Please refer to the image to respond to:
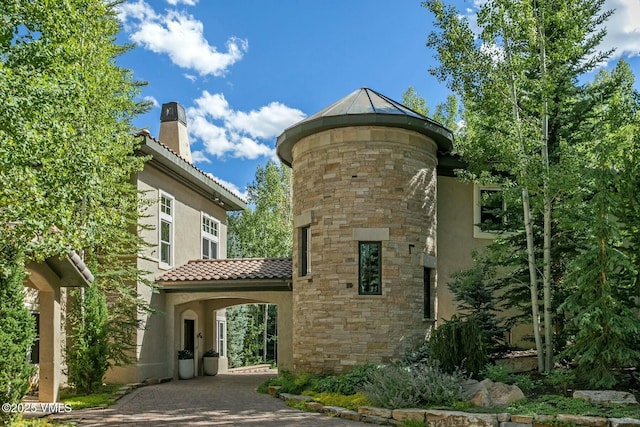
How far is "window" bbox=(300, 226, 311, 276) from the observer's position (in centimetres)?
1516

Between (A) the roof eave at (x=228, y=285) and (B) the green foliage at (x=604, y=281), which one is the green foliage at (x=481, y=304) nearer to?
(B) the green foliage at (x=604, y=281)

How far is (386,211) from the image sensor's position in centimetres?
1432

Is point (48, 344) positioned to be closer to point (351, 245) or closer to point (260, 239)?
point (351, 245)

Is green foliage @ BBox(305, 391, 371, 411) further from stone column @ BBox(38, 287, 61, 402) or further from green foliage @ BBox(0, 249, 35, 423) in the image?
green foliage @ BBox(0, 249, 35, 423)

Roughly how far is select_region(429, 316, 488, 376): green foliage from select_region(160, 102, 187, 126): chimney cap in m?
14.2

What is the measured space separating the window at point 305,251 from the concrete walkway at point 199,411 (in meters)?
3.10

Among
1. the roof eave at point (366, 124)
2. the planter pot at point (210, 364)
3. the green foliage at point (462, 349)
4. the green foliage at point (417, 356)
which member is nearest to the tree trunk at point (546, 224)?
the green foliage at point (462, 349)

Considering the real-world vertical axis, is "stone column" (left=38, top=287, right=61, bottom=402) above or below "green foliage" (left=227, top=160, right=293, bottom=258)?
below

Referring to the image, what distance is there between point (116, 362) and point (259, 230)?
18.0 meters

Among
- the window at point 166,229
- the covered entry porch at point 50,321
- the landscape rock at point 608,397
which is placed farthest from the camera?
the window at point 166,229

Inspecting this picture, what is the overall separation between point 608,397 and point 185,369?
40.7 ft

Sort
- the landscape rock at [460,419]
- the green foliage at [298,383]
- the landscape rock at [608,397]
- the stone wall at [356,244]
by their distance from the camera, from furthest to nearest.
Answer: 1. the stone wall at [356,244]
2. the green foliage at [298,383]
3. the landscape rock at [608,397]
4. the landscape rock at [460,419]

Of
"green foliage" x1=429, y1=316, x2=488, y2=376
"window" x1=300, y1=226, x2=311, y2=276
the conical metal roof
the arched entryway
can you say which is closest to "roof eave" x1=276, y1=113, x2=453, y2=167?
the conical metal roof

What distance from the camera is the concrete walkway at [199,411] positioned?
33.9ft
